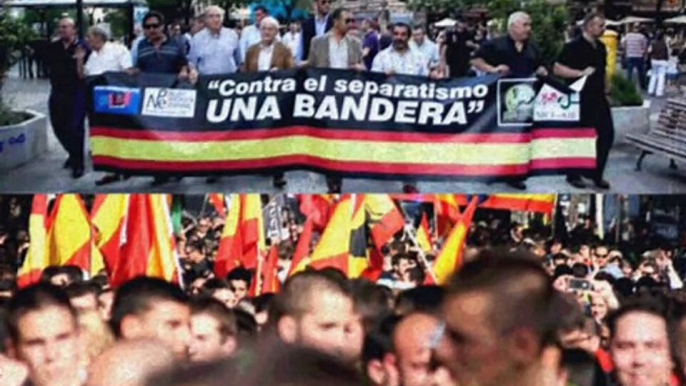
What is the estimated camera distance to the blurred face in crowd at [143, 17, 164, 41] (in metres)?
8.64

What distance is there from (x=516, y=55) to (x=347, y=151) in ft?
3.67

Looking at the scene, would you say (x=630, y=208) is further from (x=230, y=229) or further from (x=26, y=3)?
(x=26, y=3)

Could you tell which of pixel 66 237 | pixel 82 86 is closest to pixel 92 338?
pixel 66 237

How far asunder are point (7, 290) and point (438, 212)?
2.72 metres

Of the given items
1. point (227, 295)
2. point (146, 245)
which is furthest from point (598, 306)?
point (146, 245)

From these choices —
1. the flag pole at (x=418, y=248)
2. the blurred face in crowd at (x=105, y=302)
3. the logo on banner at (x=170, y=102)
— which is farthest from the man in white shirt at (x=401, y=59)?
the blurred face in crowd at (x=105, y=302)

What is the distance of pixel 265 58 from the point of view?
8.57 meters

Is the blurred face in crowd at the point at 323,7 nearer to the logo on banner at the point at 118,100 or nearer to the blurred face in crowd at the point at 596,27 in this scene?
the logo on banner at the point at 118,100

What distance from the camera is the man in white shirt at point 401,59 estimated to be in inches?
337

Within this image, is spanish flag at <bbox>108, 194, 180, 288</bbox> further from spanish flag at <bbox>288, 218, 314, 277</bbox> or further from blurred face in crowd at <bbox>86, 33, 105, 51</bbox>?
blurred face in crowd at <bbox>86, 33, 105, 51</bbox>

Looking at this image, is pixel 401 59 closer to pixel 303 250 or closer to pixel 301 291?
pixel 303 250

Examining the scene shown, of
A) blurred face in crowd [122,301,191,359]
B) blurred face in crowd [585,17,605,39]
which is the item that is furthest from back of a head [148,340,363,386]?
blurred face in crowd [585,17,605,39]

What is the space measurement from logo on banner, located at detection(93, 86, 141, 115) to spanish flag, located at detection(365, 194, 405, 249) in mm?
1617

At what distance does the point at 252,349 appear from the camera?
1514 millimetres
